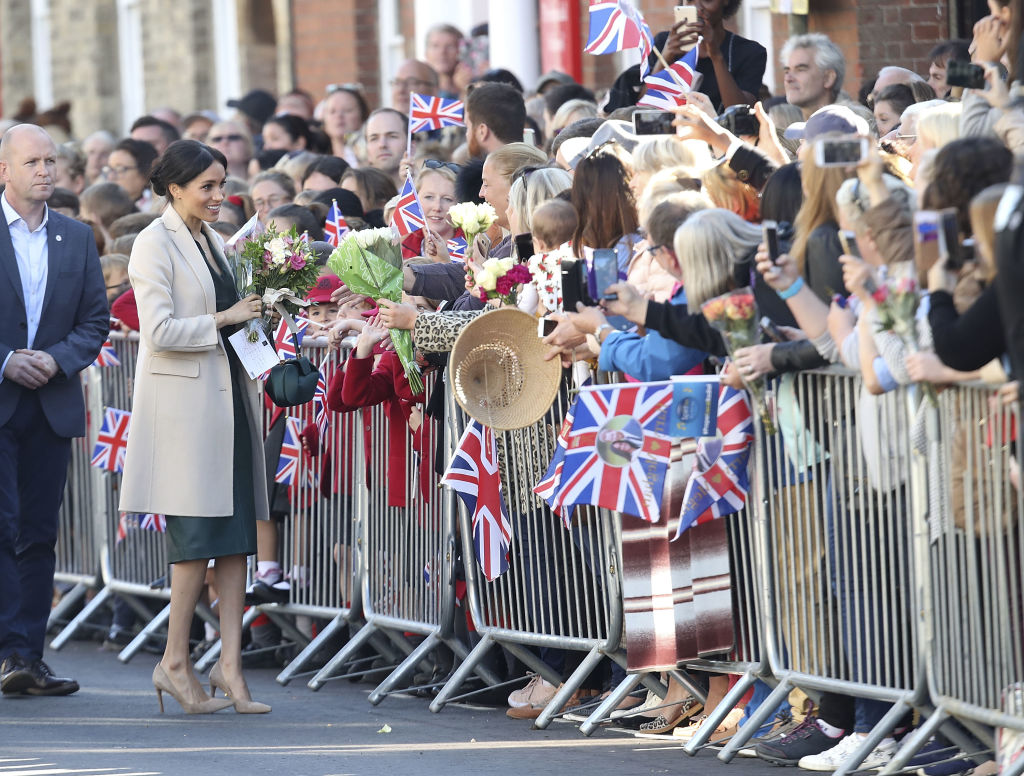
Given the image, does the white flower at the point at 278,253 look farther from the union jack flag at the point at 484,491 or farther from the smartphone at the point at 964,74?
the smartphone at the point at 964,74

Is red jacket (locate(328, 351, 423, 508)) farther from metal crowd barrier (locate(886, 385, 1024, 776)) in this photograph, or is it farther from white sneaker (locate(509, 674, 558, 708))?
metal crowd barrier (locate(886, 385, 1024, 776))

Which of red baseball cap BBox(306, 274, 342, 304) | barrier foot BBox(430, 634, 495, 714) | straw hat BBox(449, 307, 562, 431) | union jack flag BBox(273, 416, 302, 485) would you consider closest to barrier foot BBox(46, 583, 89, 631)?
union jack flag BBox(273, 416, 302, 485)

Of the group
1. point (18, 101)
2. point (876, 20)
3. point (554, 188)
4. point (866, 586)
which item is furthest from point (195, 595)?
point (18, 101)

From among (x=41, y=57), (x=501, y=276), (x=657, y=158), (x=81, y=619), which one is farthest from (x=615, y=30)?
(x=41, y=57)

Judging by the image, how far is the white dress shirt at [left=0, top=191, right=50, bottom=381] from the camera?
335 inches

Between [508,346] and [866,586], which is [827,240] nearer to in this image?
[866,586]

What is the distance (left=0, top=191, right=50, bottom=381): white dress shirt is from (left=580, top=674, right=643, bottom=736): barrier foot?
10.1ft

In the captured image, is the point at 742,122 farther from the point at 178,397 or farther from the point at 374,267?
the point at 178,397

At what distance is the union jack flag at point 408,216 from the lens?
855 cm

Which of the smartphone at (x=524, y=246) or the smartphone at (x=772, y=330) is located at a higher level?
the smartphone at (x=524, y=246)

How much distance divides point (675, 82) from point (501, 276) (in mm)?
1896

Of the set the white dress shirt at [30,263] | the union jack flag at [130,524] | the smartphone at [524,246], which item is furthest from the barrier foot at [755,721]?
the union jack flag at [130,524]

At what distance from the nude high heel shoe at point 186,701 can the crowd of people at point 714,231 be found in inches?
14.6

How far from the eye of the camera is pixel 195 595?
7.81 meters
